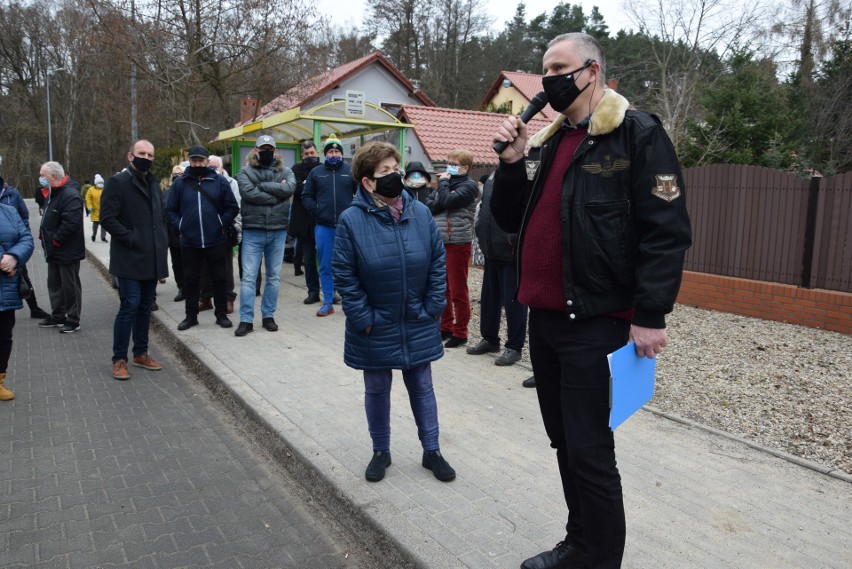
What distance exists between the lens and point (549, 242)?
2.58m

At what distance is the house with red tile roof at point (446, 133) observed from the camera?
61.0 feet

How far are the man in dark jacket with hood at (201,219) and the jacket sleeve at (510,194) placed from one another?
5.50 meters

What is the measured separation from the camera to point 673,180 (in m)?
2.30

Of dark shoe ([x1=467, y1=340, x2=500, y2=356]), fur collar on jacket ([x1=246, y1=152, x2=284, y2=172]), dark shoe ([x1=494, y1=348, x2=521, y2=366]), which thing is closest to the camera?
dark shoe ([x1=494, y1=348, x2=521, y2=366])

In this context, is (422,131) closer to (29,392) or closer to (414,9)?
(29,392)

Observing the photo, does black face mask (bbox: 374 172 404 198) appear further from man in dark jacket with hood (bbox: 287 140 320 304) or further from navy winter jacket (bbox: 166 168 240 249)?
man in dark jacket with hood (bbox: 287 140 320 304)

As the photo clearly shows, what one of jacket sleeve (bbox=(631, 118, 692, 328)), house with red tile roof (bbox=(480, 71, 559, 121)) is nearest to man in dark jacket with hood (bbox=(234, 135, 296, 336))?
jacket sleeve (bbox=(631, 118, 692, 328))

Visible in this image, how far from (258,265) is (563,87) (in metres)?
6.07

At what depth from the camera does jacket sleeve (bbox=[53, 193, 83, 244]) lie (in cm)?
779

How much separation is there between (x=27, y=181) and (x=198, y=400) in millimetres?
49298

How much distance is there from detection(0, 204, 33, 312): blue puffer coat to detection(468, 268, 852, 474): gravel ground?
444 centimetres

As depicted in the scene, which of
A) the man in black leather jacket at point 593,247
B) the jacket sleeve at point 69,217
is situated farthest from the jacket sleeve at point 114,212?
the man in black leather jacket at point 593,247

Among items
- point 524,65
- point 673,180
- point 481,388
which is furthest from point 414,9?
point 673,180

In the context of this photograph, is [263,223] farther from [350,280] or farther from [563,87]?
[563,87]
